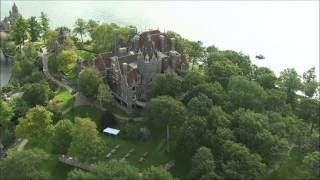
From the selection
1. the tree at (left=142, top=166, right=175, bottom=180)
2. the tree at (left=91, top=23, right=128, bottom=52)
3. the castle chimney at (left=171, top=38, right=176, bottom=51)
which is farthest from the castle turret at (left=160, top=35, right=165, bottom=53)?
the tree at (left=142, top=166, right=175, bottom=180)

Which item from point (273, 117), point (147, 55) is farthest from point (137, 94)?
point (273, 117)

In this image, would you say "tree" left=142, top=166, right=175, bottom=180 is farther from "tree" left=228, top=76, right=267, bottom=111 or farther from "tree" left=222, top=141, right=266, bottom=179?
"tree" left=228, top=76, right=267, bottom=111

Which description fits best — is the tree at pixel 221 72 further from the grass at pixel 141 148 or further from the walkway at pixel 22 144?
the walkway at pixel 22 144

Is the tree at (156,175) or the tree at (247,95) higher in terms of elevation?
the tree at (247,95)

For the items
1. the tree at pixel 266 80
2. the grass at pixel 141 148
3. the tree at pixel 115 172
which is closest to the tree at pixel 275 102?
the tree at pixel 266 80

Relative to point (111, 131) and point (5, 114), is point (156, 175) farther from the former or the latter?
point (5, 114)
